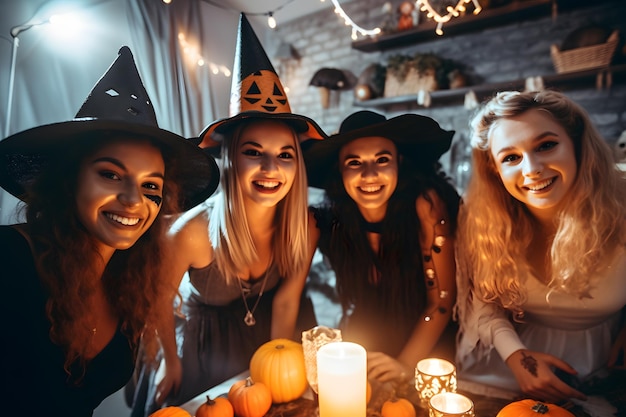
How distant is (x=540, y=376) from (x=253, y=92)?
137 centimetres

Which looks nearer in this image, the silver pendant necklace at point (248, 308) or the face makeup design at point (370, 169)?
the face makeup design at point (370, 169)

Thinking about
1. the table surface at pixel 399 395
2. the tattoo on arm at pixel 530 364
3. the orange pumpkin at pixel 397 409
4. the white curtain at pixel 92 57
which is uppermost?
the white curtain at pixel 92 57

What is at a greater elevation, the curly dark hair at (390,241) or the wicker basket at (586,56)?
the wicker basket at (586,56)

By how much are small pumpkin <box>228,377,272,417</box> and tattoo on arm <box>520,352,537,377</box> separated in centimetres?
79

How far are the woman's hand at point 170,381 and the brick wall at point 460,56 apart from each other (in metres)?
2.91

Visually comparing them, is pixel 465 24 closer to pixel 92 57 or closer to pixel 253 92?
pixel 253 92

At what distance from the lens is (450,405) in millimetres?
903

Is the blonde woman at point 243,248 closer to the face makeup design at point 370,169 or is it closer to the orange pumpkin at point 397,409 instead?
the face makeup design at point 370,169

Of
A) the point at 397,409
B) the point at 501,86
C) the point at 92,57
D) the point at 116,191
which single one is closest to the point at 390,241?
the point at 397,409

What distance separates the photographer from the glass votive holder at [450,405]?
0.86 m

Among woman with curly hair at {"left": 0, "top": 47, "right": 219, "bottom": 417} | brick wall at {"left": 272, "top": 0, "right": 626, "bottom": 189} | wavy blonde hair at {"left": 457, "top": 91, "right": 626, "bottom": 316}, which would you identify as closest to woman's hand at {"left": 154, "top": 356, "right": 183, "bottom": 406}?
woman with curly hair at {"left": 0, "top": 47, "right": 219, "bottom": 417}

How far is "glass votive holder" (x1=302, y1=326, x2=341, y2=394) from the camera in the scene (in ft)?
3.53

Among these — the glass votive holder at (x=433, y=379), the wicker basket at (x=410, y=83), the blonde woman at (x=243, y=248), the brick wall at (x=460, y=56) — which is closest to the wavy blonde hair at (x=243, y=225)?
the blonde woman at (x=243, y=248)

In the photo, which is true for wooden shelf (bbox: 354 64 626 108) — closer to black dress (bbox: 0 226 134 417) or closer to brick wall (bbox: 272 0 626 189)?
brick wall (bbox: 272 0 626 189)
